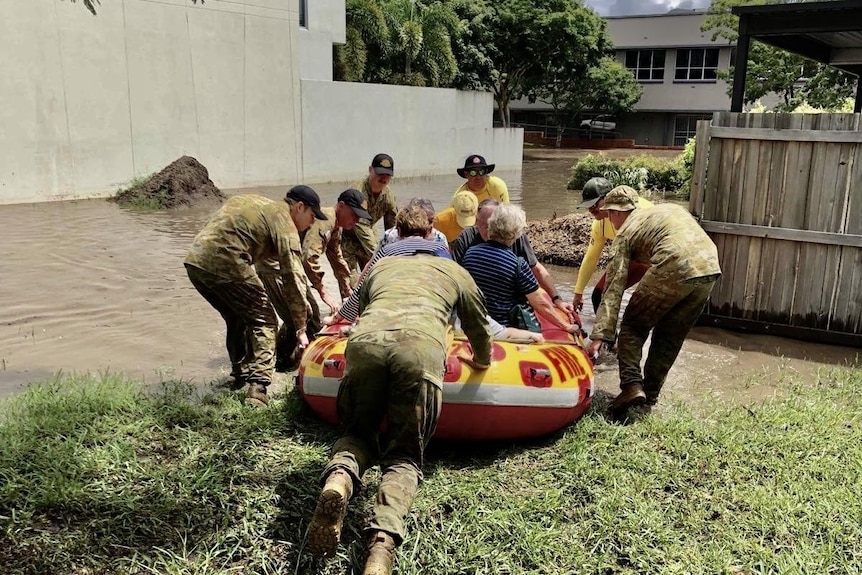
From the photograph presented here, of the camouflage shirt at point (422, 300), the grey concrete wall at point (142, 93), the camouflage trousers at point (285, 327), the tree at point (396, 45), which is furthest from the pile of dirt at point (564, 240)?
the tree at point (396, 45)

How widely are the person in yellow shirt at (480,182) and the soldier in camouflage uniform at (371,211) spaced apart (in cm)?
84

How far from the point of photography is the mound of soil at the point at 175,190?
16031mm

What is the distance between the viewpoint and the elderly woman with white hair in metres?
4.88

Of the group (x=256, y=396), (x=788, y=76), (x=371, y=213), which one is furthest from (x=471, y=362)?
(x=788, y=76)

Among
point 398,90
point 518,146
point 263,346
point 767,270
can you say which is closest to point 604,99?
point 518,146

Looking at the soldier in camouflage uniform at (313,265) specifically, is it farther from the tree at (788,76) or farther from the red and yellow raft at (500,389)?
the tree at (788,76)

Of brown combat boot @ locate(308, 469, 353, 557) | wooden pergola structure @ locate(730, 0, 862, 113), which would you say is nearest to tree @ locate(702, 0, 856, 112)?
wooden pergola structure @ locate(730, 0, 862, 113)

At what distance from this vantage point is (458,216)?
21.5ft

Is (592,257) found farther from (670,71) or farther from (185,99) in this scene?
(670,71)

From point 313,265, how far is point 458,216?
4.54ft

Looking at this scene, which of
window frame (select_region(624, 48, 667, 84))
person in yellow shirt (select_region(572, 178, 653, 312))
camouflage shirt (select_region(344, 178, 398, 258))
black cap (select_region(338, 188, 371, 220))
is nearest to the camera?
person in yellow shirt (select_region(572, 178, 653, 312))

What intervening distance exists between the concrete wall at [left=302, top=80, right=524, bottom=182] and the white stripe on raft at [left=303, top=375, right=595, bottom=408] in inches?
727

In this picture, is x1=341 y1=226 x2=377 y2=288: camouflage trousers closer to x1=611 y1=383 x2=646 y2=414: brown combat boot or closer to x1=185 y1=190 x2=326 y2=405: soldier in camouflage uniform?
x1=185 y1=190 x2=326 y2=405: soldier in camouflage uniform

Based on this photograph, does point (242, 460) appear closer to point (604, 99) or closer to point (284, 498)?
point (284, 498)
